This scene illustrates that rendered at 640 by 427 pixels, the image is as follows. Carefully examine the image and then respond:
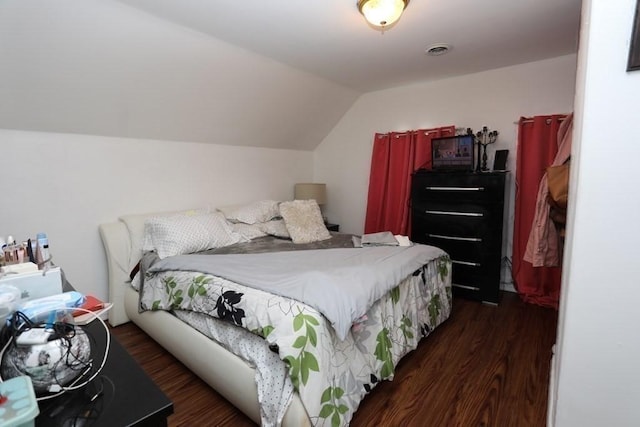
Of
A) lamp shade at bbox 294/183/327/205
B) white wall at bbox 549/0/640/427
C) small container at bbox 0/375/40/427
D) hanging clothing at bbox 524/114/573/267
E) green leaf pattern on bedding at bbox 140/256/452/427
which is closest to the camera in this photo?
small container at bbox 0/375/40/427

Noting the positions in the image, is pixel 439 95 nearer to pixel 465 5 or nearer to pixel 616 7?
pixel 465 5

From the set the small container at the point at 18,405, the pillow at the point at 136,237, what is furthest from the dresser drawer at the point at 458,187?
the small container at the point at 18,405

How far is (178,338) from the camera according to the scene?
185 cm

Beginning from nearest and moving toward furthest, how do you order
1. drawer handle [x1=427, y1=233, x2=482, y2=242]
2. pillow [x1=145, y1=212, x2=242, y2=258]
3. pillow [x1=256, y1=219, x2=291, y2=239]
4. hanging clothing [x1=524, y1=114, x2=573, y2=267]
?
hanging clothing [x1=524, y1=114, x2=573, y2=267] < pillow [x1=145, y1=212, x2=242, y2=258] < drawer handle [x1=427, y1=233, x2=482, y2=242] < pillow [x1=256, y1=219, x2=291, y2=239]

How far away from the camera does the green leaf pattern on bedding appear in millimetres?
1278

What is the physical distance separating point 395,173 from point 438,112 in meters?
0.78

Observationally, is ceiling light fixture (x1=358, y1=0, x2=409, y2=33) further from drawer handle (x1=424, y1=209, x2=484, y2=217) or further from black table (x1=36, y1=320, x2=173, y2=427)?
black table (x1=36, y1=320, x2=173, y2=427)

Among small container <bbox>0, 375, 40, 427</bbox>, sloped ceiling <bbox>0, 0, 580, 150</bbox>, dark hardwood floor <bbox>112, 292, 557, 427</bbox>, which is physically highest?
sloped ceiling <bbox>0, 0, 580, 150</bbox>

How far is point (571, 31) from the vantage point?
221 centimetres

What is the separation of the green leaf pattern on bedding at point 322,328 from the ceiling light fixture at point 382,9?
1.56 meters

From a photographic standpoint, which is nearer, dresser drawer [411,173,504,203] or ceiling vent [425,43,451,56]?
ceiling vent [425,43,451,56]

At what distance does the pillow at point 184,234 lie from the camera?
233cm

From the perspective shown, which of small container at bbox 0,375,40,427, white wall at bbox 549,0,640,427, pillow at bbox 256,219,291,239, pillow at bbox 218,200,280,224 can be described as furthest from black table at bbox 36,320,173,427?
pillow at bbox 218,200,280,224

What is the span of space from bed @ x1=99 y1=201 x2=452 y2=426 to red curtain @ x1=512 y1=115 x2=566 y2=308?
0.96m
